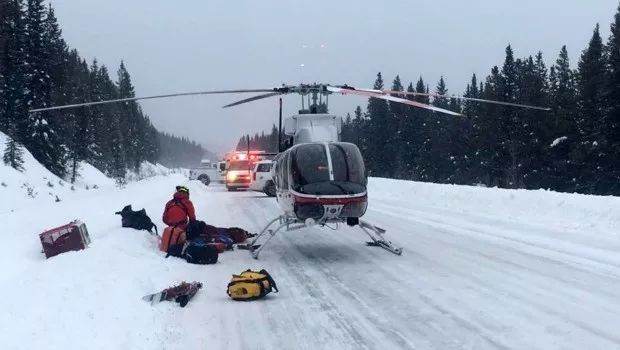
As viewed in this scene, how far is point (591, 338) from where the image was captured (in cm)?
582

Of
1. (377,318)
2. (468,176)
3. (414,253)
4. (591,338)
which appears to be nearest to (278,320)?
(377,318)

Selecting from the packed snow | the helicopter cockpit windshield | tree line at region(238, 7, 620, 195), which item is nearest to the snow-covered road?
the packed snow

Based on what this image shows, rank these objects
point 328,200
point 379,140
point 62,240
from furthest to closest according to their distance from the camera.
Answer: point 379,140, point 328,200, point 62,240

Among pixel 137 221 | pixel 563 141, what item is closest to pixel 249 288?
pixel 137 221

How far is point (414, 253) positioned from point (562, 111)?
Answer: 2042 inches

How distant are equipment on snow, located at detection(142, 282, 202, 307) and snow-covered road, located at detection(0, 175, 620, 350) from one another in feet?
0.45

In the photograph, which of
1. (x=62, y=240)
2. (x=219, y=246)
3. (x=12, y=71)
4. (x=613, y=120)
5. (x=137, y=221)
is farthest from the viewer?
(x=12, y=71)

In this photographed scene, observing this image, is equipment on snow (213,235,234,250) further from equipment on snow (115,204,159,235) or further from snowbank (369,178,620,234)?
snowbank (369,178,620,234)

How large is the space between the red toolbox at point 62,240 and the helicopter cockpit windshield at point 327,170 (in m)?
3.91

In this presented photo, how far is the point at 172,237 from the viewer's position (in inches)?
434

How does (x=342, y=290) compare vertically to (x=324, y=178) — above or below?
below

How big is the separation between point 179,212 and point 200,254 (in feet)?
5.06

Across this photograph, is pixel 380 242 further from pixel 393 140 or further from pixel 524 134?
pixel 393 140

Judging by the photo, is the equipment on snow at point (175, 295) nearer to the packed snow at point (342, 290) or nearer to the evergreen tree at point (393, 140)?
the packed snow at point (342, 290)
